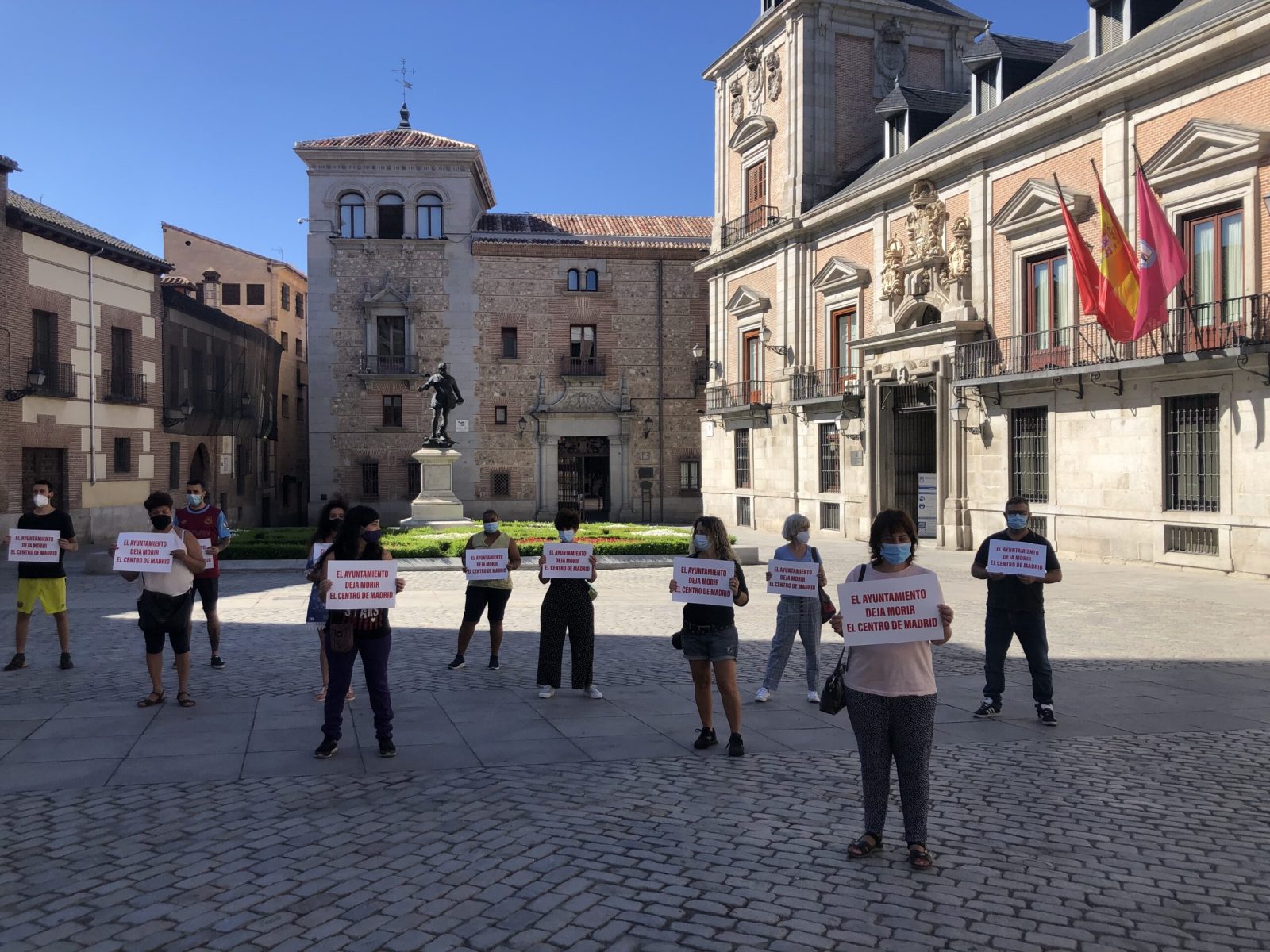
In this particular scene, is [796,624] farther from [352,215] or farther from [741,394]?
[352,215]

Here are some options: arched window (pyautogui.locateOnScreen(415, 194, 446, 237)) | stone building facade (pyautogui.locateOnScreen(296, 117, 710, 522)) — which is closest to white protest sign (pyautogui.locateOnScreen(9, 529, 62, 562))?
stone building facade (pyautogui.locateOnScreen(296, 117, 710, 522))

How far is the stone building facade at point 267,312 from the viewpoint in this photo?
43938 millimetres

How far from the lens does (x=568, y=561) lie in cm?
891

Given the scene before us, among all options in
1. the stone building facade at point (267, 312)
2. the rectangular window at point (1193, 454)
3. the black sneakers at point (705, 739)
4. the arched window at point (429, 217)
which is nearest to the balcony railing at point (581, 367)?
the arched window at point (429, 217)

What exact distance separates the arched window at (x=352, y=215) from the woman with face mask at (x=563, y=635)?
35407 mm

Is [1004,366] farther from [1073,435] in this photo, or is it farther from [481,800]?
[481,800]

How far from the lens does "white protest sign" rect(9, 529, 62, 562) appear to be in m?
9.93

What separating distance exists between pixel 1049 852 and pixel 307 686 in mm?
→ 6667

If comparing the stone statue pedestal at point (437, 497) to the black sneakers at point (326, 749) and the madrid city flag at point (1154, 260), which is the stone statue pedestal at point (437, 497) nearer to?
the madrid city flag at point (1154, 260)

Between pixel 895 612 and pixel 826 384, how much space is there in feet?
85.1

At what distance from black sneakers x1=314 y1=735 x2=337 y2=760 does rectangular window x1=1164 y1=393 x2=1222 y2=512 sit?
56.7ft

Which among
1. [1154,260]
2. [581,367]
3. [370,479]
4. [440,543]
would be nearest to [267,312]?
[370,479]

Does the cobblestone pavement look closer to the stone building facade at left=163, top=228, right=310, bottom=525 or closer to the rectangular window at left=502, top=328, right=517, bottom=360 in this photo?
the rectangular window at left=502, top=328, right=517, bottom=360

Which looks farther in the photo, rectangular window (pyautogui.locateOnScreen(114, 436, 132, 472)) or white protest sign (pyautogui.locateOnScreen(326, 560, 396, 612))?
Answer: rectangular window (pyautogui.locateOnScreen(114, 436, 132, 472))
